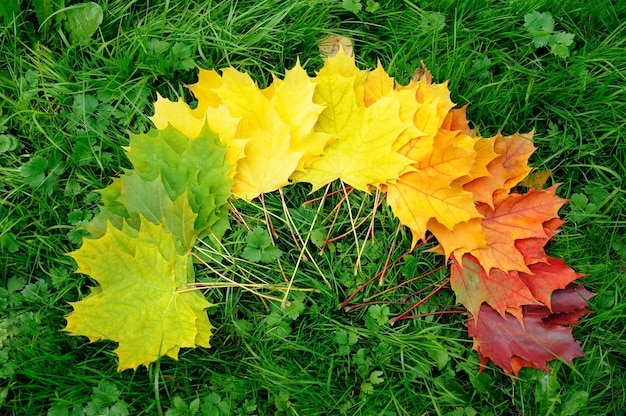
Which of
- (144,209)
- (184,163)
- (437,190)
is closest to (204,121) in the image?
(184,163)

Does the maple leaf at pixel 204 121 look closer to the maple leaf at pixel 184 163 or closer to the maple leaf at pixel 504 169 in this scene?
the maple leaf at pixel 184 163

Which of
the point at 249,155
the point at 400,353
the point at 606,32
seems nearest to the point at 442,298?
the point at 400,353

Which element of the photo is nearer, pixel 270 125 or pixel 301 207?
pixel 270 125

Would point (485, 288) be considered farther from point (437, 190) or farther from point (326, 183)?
point (326, 183)

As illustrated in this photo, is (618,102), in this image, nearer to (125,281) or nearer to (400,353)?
(400,353)

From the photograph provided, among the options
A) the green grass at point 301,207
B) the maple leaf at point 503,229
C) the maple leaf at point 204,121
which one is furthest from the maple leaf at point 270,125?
the maple leaf at point 503,229

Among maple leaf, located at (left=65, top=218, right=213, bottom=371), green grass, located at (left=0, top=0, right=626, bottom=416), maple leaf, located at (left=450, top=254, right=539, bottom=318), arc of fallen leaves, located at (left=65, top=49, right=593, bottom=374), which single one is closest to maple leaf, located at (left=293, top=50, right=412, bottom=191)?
arc of fallen leaves, located at (left=65, top=49, right=593, bottom=374)
